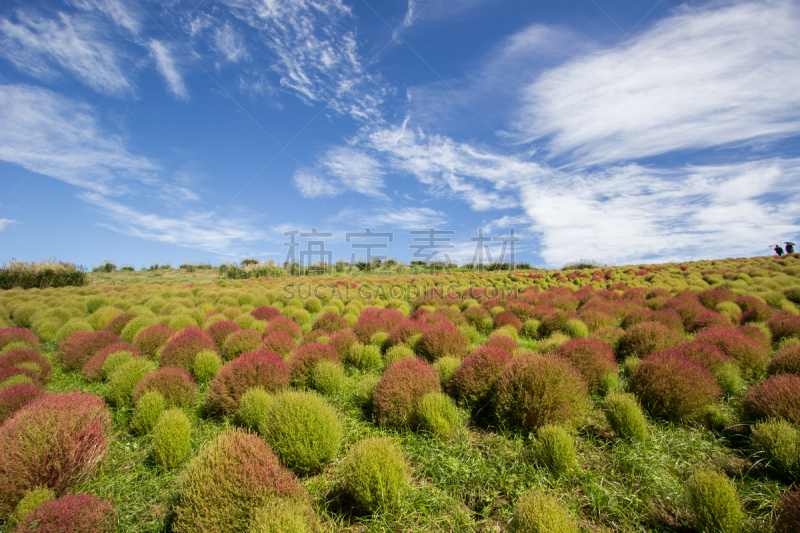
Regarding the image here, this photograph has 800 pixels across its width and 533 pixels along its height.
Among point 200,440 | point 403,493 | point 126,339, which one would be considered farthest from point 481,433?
point 126,339

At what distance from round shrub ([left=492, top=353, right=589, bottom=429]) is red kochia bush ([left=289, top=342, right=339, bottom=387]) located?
10.5 feet

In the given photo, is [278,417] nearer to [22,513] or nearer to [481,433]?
[22,513]

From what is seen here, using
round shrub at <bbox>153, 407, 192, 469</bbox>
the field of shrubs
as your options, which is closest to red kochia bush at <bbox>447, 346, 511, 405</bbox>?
the field of shrubs

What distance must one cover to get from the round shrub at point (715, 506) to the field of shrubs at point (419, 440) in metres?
0.01

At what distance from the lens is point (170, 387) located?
17.1 feet

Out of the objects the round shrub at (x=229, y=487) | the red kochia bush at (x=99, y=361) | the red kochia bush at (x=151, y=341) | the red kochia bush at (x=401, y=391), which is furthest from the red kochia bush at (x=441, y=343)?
the red kochia bush at (x=151, y=341)

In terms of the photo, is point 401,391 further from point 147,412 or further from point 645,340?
point 645,340

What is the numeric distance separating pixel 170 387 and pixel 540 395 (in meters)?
5.46

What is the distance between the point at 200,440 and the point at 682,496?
540cm

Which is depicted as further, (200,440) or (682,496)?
(200,440)

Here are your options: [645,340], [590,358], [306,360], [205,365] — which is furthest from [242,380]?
[645,340]

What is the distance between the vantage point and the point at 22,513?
114 inches

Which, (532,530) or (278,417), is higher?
(278,417)

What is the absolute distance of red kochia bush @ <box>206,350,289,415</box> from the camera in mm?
5047
